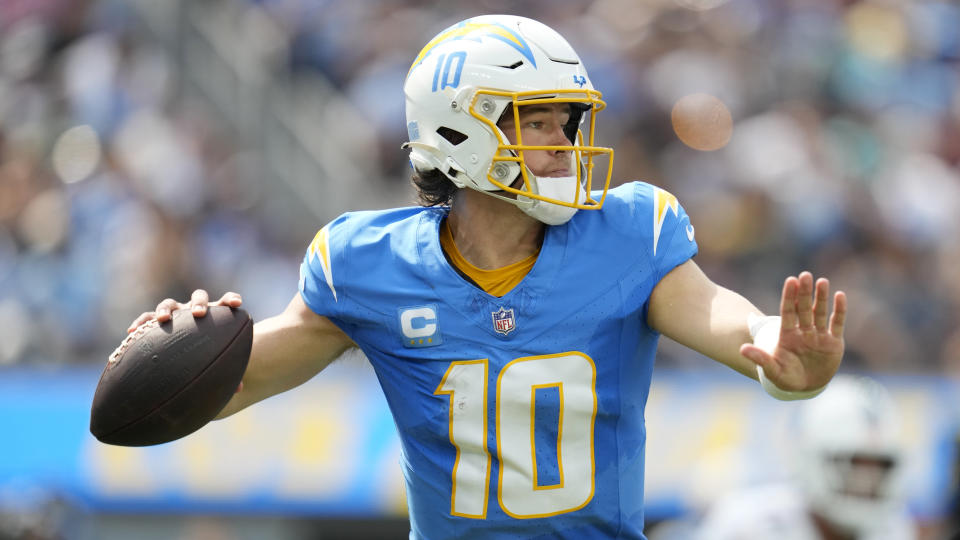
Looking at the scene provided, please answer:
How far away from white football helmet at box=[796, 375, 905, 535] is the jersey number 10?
2.27 metres

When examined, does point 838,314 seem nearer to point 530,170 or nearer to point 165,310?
point 530,170

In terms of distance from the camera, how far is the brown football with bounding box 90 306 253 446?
3283 mm

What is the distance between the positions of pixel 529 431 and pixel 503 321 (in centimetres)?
27

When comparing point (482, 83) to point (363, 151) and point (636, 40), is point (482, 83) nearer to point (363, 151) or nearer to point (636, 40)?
point (363, 151)

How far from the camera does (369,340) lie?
3414 mm

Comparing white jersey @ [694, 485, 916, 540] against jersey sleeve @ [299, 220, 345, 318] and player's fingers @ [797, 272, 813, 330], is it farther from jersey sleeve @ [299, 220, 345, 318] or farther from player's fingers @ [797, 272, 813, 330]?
player's fingers @ [797, 272, 813, 330]

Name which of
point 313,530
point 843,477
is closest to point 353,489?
point 313,530

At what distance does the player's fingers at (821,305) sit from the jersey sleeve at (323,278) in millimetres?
1198

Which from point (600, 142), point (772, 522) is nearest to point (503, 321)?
point (772, 522)

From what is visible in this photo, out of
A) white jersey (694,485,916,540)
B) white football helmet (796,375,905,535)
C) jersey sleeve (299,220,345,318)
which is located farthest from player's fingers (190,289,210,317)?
white football helmet (796,375,905,535)

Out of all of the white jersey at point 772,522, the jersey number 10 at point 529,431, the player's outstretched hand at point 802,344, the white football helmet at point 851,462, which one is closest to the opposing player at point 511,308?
the jersey number 10 at point 529,431

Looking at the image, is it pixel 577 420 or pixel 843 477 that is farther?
pixel 843 477

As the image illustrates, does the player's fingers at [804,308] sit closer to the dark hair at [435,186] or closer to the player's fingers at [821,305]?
the player's fingers at [821,305]

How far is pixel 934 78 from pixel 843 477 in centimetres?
526
